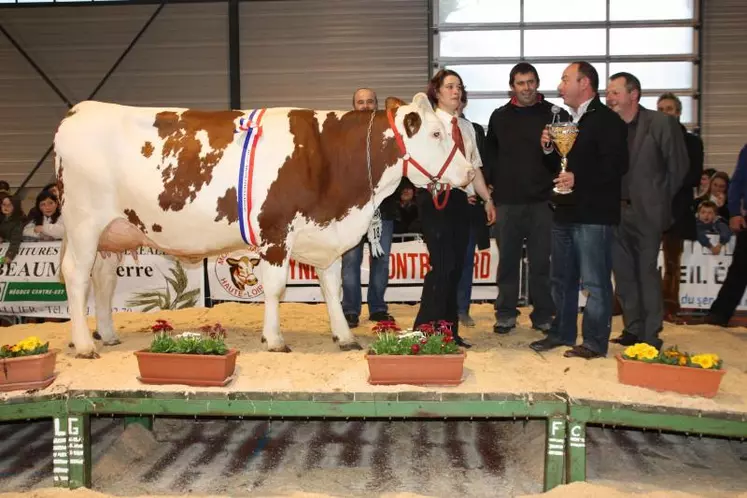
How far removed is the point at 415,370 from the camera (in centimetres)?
448

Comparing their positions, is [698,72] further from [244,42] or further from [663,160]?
[663,160]

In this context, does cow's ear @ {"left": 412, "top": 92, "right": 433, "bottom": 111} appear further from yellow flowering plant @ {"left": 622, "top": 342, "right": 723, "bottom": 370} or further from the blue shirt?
the blue shirt

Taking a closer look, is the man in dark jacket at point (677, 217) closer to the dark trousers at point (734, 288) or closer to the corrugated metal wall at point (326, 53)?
the dark trousers at point (734, 288)

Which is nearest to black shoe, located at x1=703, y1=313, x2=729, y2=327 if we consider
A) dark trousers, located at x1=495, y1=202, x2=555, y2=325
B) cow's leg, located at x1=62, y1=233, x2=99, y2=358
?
dark trousers, located at x1=495, y1=202, x2=555, y2=325

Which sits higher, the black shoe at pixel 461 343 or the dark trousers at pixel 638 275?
the dark trousers at pixel 638 275

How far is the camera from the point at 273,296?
17.9ft

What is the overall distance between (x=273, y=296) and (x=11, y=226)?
4.99 m

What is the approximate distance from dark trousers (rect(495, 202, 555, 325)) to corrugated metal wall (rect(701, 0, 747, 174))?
9.04m

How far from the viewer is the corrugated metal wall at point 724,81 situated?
45.4 ft

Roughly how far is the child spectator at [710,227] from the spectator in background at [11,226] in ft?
25.3

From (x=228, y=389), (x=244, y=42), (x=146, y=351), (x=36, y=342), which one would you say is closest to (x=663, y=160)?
(x=228, y=389)

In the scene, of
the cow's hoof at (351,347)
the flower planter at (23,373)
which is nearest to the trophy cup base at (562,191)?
the cow's hoof at (351,347)

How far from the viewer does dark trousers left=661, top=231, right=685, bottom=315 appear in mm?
7391

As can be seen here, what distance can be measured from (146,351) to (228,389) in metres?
0.58
